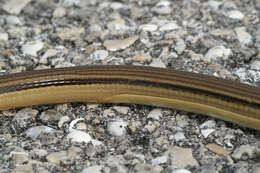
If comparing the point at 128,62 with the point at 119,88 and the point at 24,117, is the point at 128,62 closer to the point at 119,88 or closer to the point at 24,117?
the point at 119,88

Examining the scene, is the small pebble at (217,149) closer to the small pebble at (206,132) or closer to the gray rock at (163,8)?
the small pebble at (206,132)

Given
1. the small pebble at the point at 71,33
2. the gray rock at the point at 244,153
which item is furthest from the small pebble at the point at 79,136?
the small pebble at the point at 71,33

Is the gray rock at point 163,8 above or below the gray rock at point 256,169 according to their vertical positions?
above

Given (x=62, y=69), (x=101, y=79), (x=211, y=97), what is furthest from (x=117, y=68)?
(x=211, y=97)

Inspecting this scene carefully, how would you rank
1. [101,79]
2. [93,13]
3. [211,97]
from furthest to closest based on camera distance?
[93,13] → [101,79] → [211,97]

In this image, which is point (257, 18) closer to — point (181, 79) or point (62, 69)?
point (181, 79)

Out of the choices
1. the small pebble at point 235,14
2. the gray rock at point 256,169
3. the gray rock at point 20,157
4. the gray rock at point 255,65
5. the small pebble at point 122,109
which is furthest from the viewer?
the small pebble at point 235,14

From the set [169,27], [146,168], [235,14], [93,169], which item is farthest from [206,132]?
[235,14]
